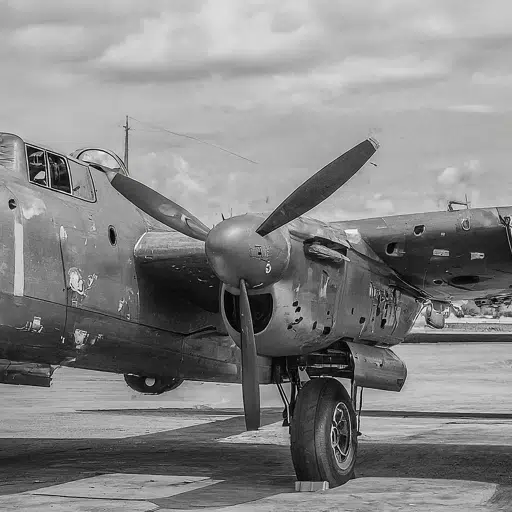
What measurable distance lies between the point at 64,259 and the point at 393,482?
15.3 ft

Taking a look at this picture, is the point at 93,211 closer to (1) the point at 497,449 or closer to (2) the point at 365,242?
(2) the point at 365,242

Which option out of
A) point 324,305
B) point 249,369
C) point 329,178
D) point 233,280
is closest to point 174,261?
point 233,280

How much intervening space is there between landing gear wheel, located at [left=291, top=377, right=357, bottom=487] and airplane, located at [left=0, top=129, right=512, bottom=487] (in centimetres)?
2

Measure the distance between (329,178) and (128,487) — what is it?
425cm

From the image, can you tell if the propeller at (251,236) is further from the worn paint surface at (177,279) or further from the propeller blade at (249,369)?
the worn paint surface at (177,279)

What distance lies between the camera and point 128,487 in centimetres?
1063

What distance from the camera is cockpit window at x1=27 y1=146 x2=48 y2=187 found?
10219 mm

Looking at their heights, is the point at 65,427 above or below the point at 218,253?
below

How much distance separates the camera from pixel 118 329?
1087 cm

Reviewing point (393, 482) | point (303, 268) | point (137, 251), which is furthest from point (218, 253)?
point (393, 482)

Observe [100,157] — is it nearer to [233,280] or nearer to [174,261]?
[174,261]

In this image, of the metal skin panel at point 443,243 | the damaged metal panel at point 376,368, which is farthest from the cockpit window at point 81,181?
the damaged metal panel at point 376,368

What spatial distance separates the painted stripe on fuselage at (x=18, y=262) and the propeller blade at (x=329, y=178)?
2.86 metres

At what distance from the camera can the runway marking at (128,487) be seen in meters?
10.1
